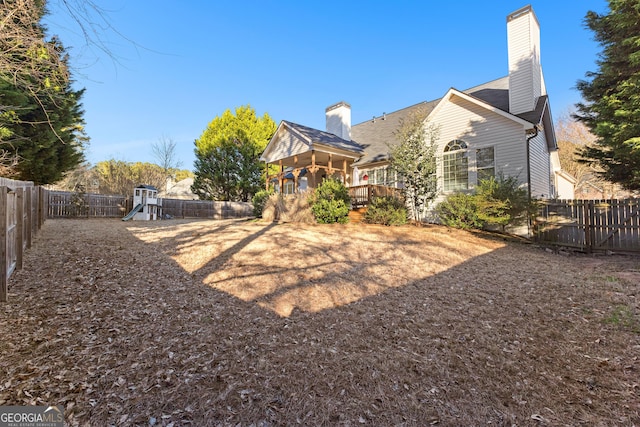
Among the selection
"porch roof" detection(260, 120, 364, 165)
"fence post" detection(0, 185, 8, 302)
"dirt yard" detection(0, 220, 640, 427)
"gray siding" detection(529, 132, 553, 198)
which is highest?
"porch roof" detection(260, 120, 364, 165)

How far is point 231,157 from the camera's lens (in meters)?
21.7

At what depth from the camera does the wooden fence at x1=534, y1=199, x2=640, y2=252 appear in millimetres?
8016

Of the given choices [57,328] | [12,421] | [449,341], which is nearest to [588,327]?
[449,341]

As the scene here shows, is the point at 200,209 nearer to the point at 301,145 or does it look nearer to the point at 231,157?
the point at 231,157

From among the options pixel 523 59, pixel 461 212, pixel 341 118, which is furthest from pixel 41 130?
pixel 523 59

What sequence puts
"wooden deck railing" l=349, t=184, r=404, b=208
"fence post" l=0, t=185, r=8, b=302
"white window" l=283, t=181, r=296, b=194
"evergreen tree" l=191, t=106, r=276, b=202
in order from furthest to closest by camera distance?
"evergreen tree" l=191, t=106, r=276, b=202, "white window" l=283, t=181, r=296, b=194, "wooden deck railing" l=349, t=184, r=404, b=208, "fence post" l=0, t=185, r=8, b=302

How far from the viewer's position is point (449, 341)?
3.26 meters

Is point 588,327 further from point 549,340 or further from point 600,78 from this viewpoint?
point 600,78

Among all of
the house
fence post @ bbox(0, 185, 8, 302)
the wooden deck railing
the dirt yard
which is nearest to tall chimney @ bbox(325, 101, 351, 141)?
the house

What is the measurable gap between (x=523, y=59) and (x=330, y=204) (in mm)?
9947

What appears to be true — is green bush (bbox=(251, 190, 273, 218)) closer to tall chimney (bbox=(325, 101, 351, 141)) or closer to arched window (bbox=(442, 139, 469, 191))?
tall chimney (bbox=(325, 101, 351, 141))

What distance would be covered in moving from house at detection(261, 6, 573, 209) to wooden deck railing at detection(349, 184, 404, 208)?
1.48 metres

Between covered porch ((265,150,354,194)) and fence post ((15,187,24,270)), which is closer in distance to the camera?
fence post ((15,187,24,270))

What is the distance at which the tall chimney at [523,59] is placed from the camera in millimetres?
11336
